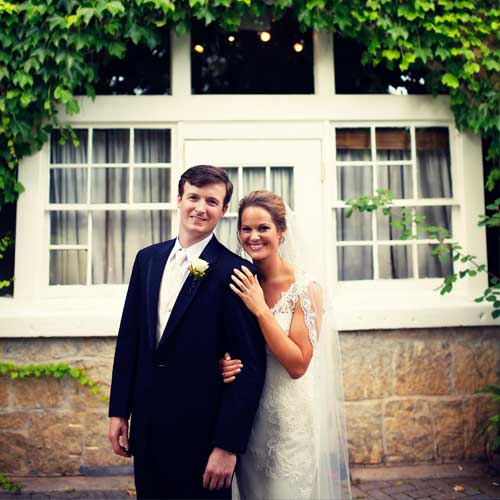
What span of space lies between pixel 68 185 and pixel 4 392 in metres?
1.76

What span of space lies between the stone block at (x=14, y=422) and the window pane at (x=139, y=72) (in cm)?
277

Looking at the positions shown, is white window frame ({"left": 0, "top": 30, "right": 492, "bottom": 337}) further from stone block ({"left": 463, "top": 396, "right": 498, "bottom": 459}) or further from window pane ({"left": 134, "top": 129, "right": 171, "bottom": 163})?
stone block ({"left": 463, "top": 396, "right": 498, "bottom": 459})

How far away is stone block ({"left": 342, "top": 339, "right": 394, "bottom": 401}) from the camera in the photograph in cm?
424

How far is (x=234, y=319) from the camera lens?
214 cm

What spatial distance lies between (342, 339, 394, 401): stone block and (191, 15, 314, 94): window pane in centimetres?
235

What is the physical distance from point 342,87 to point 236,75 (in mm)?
982

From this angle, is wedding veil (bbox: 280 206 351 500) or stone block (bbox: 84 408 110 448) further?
stone block (bbox: 84 408 110 448)

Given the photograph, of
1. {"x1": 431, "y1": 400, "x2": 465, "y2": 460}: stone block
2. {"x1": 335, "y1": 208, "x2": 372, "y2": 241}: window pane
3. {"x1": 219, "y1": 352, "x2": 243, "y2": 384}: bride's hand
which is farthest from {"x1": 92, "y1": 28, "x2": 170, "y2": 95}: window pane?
{"x1": 431, "y1": 400, "x2": 465, "y2": 460}: stone block

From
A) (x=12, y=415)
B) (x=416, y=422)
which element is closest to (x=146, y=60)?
(x=12, y=415)

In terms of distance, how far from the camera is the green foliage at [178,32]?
3955 mm

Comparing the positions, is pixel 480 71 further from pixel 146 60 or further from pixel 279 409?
pixel 279 409

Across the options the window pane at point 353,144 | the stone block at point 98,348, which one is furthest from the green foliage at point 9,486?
the window pane at point 353,144

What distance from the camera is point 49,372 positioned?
4.01m

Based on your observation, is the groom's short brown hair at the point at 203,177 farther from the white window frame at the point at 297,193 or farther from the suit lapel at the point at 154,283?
the white window frame at the point at 297,193
